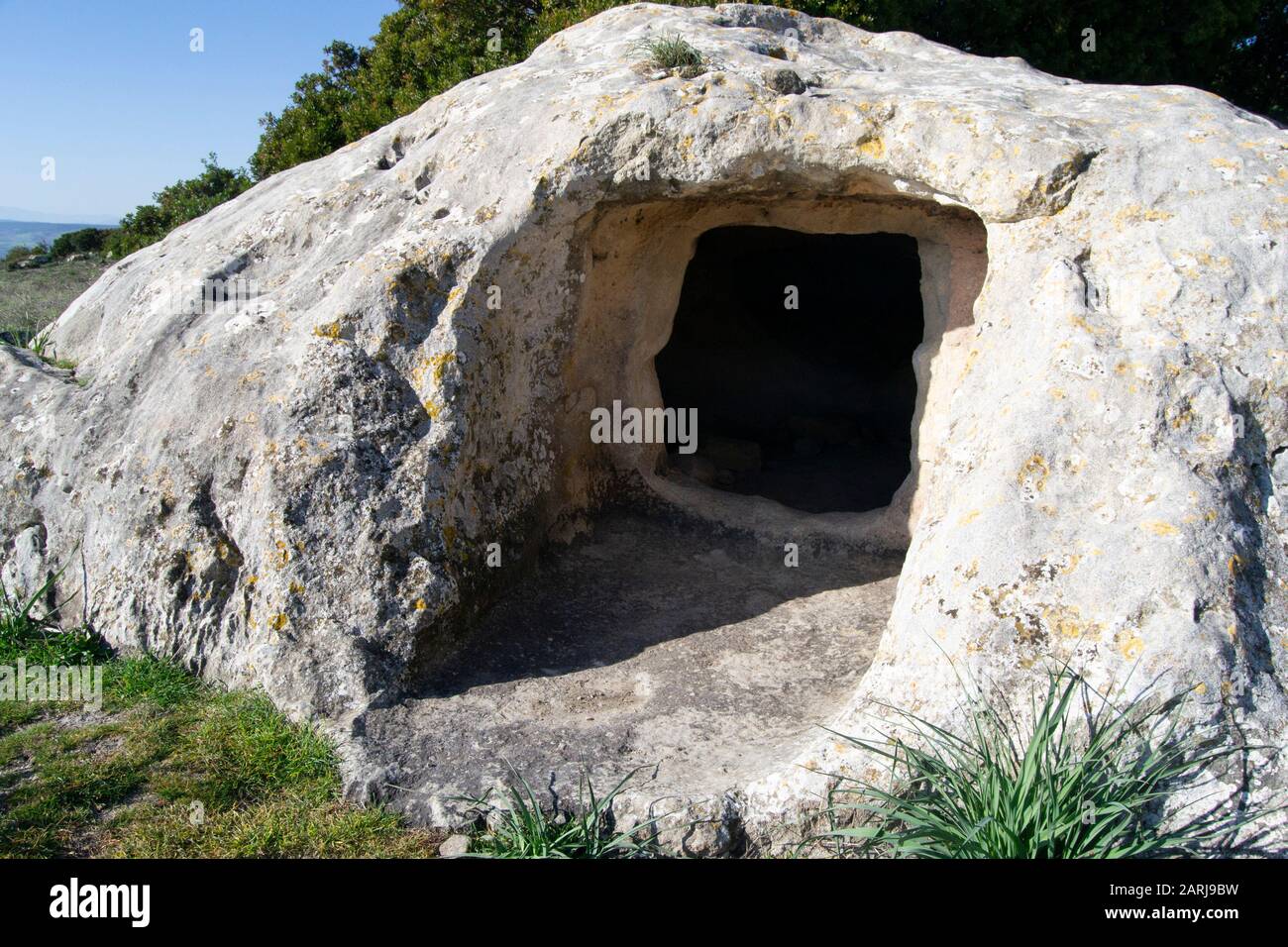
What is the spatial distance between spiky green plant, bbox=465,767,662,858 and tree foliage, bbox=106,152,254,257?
415 inches

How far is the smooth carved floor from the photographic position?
4195mm

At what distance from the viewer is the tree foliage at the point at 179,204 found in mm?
12305

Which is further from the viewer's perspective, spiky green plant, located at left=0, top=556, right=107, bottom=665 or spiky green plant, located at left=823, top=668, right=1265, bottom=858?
spiky green plant, located at left=0, top=556, right=107, bottom=665

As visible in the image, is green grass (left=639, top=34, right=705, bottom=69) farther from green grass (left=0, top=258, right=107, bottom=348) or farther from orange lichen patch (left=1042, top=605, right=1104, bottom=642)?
green grass (left=0, top=258, right=107, bottom=348)

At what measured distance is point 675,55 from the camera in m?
5.58

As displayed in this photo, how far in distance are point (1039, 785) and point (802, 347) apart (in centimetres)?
777

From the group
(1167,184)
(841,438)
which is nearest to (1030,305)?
(1167,184)

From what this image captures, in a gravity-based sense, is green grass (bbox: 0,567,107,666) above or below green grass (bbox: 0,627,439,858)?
above

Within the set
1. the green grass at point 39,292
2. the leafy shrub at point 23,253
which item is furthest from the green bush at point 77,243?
the green grass at point 39,292

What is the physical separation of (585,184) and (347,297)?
4.43 feet

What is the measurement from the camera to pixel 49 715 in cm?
464

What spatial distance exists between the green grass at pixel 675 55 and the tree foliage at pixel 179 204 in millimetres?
8238

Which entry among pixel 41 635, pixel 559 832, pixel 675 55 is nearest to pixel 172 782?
pixel 41 635

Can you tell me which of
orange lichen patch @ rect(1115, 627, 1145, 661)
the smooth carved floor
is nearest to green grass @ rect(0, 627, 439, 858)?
the smooth carved floor
